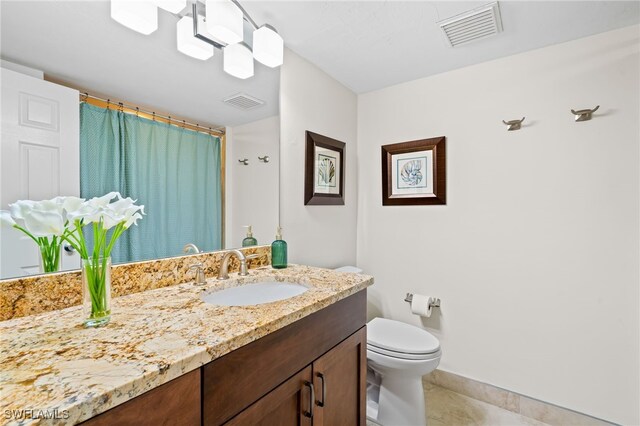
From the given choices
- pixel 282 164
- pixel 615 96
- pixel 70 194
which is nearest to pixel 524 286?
pixel 615 96

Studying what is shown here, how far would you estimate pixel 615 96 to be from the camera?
1540mm

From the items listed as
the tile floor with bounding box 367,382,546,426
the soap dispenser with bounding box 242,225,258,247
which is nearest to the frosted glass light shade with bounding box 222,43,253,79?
the soap dispenser with bounding box 242,225,258,247

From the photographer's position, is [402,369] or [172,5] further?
[402,369]

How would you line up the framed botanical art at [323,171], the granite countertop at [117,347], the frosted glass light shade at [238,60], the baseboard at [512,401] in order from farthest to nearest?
the framed botanical art at [323,171]
the baseboard at [512,401]
the frosted glass light shade at [238,60]
the granite countertop at [117,347]

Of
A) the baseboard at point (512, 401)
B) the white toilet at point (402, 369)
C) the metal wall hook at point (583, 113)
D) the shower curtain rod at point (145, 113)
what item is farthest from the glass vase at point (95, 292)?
the metal wall hook at point (583, 113)

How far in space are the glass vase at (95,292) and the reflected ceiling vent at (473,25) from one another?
188 cm

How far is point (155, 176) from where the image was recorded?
1113 mm

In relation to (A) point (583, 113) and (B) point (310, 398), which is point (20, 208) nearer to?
(B) point (310, 398)

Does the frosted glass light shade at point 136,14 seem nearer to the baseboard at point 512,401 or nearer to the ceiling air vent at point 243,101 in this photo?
the ceiling air vent at point 243,101

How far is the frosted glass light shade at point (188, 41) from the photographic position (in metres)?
1.22

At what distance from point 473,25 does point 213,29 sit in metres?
1.35

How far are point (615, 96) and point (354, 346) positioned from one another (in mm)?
1918

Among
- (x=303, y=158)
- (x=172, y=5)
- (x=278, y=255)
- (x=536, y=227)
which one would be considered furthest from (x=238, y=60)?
(x=536, y=227)

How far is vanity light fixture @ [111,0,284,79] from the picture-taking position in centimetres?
106
